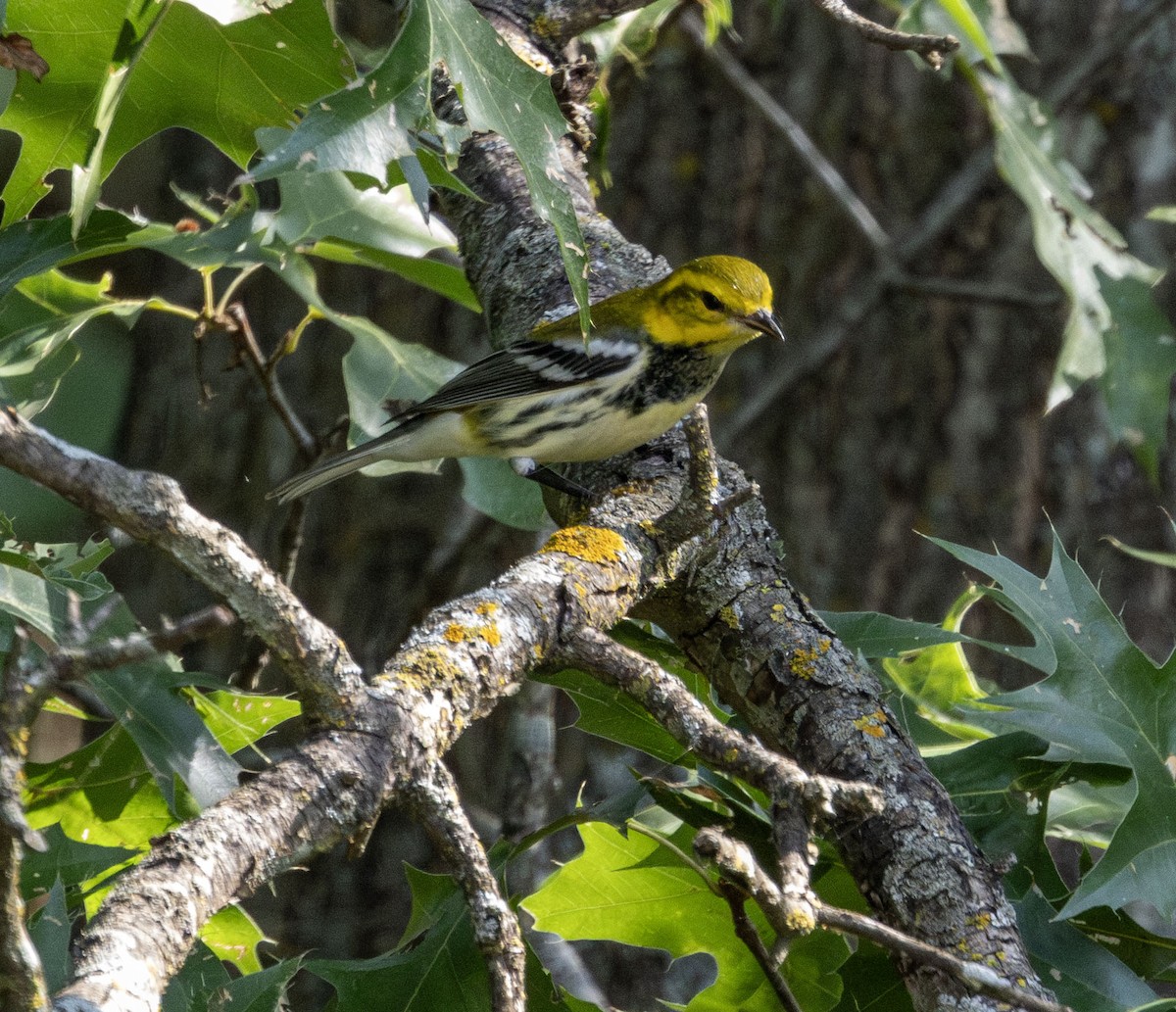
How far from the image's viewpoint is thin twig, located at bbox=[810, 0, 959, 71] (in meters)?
2.11

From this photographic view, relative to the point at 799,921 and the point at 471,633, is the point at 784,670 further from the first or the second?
the point at 799,921

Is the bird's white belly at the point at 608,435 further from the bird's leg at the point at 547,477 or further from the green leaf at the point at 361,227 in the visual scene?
the green leaf at the point at 361,227

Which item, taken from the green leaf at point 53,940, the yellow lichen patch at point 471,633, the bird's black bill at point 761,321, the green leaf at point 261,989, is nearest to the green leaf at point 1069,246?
the bird's black bill at point 761,321

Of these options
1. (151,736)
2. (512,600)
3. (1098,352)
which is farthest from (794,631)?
(1098,352)

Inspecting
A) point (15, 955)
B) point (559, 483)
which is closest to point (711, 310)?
point (559, 483)

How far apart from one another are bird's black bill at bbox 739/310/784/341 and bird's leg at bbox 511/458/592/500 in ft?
1.91

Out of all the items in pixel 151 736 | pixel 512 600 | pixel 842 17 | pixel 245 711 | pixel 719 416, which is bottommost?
pixel 719 416

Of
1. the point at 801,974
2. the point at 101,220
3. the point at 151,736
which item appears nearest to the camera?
the point at 151,736

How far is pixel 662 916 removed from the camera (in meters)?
1.79

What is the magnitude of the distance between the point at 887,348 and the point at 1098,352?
1.49 m

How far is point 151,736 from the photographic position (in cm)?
154

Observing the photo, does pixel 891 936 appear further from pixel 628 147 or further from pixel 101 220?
pixel 628 147

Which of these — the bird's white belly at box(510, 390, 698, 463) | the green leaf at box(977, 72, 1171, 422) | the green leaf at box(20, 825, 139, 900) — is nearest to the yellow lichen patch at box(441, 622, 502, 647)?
the green leaf at box(20, 825, 139, 900)

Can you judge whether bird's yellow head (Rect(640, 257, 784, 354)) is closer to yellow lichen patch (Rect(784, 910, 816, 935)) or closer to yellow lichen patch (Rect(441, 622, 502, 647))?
yellow lichen patch (Rect(441, 622, 502, 647))
